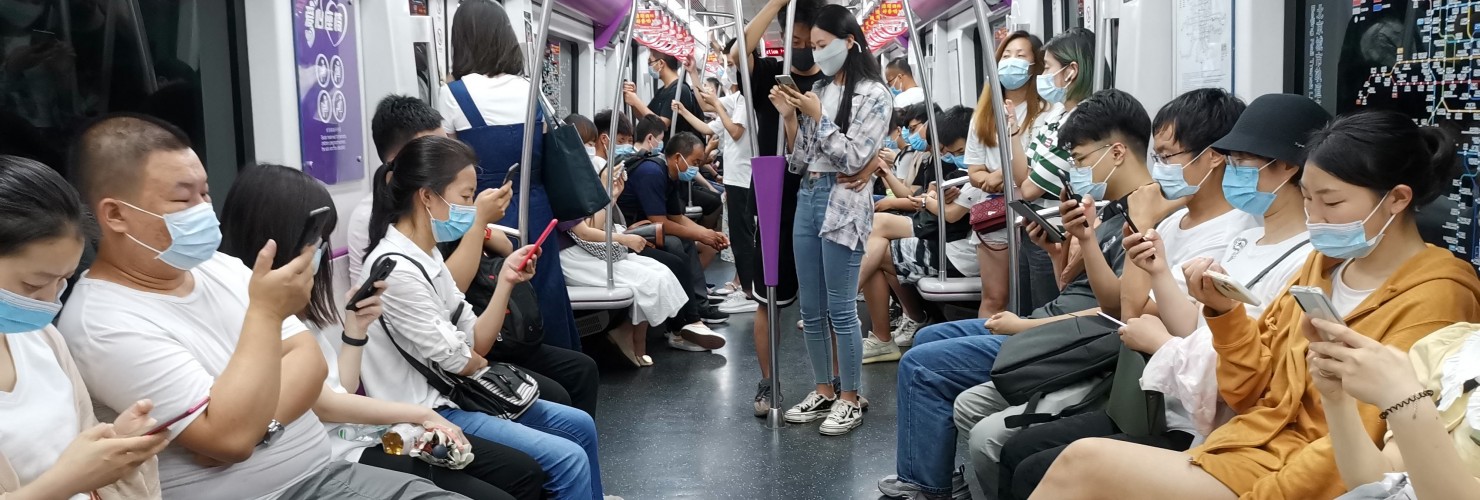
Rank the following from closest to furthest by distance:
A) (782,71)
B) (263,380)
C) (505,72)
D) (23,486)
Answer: (23,486) < (263,380) < (505,72) < (782,71)

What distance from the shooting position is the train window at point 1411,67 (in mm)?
2461

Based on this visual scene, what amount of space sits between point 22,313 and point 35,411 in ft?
0.52

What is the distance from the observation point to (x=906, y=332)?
20.1 feet

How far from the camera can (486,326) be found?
10.1ft

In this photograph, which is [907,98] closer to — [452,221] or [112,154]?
[452,221]

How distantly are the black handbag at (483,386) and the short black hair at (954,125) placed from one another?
3.86 m

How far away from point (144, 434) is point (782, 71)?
10.5ft

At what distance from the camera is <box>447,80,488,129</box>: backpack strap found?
393 cm

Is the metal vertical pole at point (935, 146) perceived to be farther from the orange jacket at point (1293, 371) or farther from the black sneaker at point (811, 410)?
the orange jacket at point (1293, 371)

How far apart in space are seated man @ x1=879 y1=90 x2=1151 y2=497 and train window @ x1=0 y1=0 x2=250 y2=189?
2.29 m

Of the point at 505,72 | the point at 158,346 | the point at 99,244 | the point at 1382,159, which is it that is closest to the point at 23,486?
the point at 158,346

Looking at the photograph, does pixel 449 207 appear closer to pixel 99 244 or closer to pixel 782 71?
pixel 99 244

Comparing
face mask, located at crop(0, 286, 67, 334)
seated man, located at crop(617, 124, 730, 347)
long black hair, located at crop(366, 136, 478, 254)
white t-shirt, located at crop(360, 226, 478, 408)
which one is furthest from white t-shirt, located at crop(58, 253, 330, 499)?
seated man, located at crop(617, 124, 730, 347)

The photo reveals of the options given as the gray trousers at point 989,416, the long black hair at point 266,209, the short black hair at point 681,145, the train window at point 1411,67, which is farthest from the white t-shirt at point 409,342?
the short black hair at point 681,145
